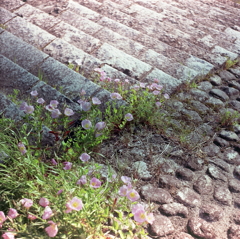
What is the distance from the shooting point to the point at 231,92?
2855 millimetres

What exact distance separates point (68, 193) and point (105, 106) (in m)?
0.93

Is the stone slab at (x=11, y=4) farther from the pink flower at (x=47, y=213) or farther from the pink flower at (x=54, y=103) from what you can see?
the pink flower at (x=47, y=213)

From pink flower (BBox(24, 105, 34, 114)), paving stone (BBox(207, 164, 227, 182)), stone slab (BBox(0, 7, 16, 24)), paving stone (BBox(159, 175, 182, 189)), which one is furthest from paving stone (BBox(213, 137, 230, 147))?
stone slab (BBox(0, 7, 16, 24))

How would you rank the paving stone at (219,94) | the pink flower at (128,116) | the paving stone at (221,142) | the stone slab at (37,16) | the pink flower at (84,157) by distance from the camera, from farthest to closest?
the stone slab at (37,16) → the paving stone at (219,94) → the paving stone at (221,142) → the pink flower at (128,116) → the pink flower at (84,157)

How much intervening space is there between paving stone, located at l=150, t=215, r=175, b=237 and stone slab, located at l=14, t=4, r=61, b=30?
271 centimetres

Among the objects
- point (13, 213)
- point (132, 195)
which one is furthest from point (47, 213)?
point (132, 195)

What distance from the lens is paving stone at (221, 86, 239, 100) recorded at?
2828 millimetres

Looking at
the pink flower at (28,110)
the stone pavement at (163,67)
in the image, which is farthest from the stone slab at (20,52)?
the pink flower at (28,110)

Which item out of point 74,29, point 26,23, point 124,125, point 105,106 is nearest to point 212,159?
point 124,125

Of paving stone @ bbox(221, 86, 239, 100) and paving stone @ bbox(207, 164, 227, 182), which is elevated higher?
paving stone @ bbox(221, 86, 239, 100)

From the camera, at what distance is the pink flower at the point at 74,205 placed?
51.0 inches

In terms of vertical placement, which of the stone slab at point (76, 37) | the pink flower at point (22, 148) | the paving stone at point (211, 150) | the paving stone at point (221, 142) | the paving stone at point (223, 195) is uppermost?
the pink flower at point (22, 148)

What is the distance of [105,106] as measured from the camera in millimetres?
2197

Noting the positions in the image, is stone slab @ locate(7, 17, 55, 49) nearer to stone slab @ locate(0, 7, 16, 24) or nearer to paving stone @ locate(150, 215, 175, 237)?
stone slab @ locate(0, 7, 16, 24)
